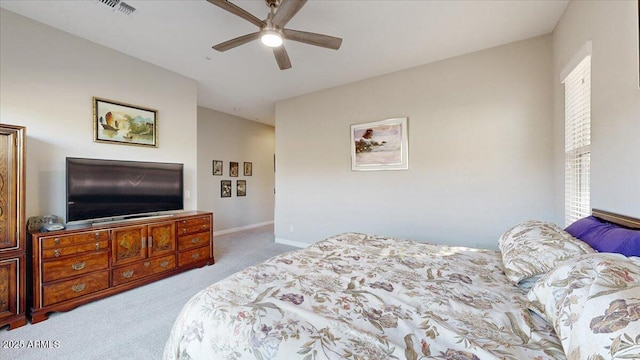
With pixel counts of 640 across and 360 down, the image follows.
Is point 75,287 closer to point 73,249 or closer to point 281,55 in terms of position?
point 73,249

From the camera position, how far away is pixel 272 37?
2182 mm

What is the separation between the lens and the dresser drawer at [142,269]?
2807 mm

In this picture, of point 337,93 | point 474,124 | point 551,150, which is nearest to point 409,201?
point 474,124

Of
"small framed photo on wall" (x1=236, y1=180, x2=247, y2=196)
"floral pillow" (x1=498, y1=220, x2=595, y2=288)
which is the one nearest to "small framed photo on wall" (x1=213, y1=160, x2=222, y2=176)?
"small framed photo on wall" (x1=236, y1=180, x2=247, y2=196)

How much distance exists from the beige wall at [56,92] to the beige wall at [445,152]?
8.69ft

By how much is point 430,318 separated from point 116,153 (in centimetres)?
386

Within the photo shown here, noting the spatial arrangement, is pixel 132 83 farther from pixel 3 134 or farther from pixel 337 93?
Result: pixel 337 93

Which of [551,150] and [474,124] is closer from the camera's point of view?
[551,150]

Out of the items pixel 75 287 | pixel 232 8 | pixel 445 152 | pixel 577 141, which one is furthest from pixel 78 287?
pixel 577 141

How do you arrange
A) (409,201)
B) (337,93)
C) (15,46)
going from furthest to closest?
1. (337,93)
2. (409,201)
3. (15,46)

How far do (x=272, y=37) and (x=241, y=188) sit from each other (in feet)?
15.7

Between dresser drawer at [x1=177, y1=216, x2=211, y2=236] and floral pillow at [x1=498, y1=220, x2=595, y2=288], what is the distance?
11.5 ft

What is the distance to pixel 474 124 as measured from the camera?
3.26 meters

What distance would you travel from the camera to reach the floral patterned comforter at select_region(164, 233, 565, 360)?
2.83 ft
